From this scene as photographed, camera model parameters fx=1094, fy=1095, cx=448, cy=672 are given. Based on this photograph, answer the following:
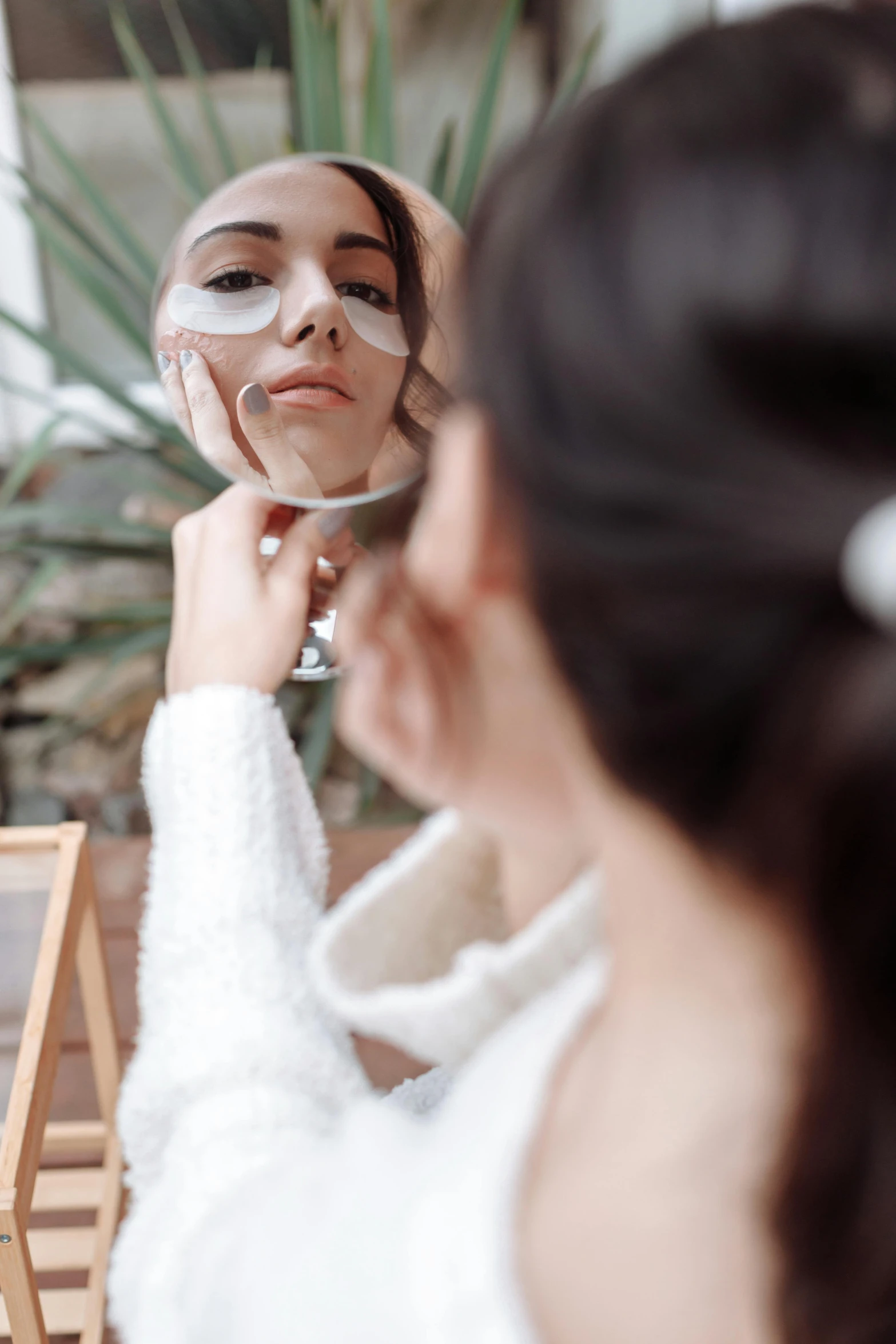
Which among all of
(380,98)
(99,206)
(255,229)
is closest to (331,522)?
(255,229)

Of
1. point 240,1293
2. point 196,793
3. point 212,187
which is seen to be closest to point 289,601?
point 196,793

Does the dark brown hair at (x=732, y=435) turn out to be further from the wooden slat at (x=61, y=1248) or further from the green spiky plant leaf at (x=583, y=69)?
the green spiky plant leaf at (x=583, y=69)

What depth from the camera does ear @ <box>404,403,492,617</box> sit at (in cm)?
31

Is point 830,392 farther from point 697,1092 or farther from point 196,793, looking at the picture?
point 196,793

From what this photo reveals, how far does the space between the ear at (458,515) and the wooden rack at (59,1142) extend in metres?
0.53

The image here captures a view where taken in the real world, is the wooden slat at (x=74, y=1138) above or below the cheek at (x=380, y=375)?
below

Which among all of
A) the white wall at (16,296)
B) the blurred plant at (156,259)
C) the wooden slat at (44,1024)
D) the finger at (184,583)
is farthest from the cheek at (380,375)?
the white wall at (16,296)

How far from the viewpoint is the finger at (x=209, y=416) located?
1.76 feet

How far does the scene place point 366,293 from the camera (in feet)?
1.70

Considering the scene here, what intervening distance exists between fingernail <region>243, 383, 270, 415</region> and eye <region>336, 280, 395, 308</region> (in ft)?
0.20

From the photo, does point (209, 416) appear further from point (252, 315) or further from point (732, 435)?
point (732, 435)

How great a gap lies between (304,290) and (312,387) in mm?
44

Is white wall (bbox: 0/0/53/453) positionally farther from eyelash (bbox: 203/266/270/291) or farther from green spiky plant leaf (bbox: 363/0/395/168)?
eyelash (bbox: 203/266/270/291)

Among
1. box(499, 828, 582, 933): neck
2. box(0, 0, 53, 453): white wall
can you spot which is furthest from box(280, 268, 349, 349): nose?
box(0, 0, 53, 453): white wall
